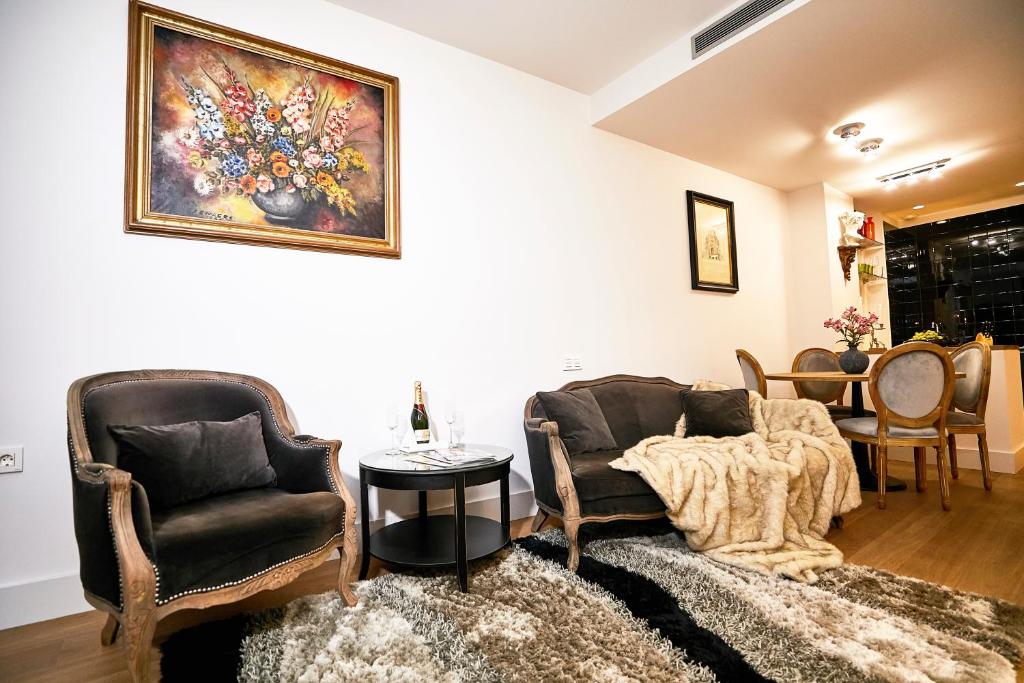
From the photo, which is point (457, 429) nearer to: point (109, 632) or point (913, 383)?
point (109, 632)

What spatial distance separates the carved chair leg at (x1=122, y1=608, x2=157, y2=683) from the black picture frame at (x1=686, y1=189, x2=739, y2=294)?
4108 mm

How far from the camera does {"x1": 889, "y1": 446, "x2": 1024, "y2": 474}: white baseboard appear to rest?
4270 mm

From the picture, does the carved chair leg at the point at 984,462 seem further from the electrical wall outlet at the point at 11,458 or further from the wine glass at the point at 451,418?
the electrical wall outlet at the point at 11,458

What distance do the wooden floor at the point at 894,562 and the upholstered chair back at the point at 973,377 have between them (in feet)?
2.04

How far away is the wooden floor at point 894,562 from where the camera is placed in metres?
1.71

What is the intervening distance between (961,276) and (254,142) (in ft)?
25.2

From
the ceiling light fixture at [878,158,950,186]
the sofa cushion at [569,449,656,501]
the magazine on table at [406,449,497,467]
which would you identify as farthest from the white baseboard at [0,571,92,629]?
the ceiling light fixture at [878,158,950,186]

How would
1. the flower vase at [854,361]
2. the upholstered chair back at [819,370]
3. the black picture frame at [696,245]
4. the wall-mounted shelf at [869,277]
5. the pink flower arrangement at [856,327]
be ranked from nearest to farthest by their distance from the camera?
the flower vase at [854,361] → the pink flower arrangement at [856,327] → the black picture frame at [696,245] → the upholstered chair back at [819,370] → the wall-mounted shelf at [869,277]

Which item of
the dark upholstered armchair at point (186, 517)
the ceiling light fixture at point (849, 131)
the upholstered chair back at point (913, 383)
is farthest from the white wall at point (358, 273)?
the upholstered chair back at point (913, 383)

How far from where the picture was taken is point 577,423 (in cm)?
288

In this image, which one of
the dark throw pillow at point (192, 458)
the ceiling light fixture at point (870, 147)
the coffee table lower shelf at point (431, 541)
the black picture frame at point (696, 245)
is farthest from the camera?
the black picture frame at point (696, 245)

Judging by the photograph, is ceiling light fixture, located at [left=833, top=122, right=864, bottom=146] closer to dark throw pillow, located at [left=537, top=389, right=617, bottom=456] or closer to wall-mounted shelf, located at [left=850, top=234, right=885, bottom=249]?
wall-mounted shelf, located at [left=850, top=234, right=885, bottom=249]

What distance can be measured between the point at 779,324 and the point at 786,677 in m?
4.40

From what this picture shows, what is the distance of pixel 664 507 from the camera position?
2.51 m
